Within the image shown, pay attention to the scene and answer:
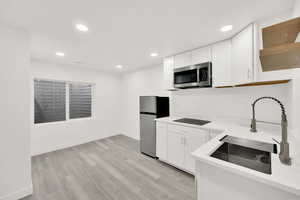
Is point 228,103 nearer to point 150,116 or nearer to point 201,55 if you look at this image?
point 201,55

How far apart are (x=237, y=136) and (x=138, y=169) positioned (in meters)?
1.89

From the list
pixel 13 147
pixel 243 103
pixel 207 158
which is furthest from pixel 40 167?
pixel 243 103

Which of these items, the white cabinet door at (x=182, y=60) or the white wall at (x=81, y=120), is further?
the white wall at (x=81, y=120)

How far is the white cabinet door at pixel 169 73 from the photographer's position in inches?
112

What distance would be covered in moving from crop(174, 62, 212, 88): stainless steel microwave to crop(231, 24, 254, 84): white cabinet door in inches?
15.1

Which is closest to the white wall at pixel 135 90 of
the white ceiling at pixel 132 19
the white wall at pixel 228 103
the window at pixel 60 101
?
the white wall at pixel 228 103

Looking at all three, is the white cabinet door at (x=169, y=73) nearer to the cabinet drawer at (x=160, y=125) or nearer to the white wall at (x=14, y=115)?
the cabinet drawer at (x=160, y=125)

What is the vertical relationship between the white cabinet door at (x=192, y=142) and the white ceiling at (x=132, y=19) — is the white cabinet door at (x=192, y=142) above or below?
below

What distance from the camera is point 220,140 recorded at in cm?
141

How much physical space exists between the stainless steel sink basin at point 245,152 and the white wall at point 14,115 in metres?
2.50

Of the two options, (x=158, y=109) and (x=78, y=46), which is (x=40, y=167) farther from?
(x=158, y=109)

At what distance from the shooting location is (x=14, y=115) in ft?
5.47

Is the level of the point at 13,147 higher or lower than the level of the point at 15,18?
lower

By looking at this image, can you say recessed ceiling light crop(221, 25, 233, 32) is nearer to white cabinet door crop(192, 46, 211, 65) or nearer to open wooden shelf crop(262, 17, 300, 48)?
white cabinet door crop(192, 46, 211, 65)
